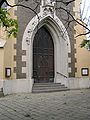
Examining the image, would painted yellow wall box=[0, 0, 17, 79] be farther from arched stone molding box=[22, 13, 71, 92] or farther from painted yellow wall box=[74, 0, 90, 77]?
painted yellow wall box=[74, 0, 90, 77]

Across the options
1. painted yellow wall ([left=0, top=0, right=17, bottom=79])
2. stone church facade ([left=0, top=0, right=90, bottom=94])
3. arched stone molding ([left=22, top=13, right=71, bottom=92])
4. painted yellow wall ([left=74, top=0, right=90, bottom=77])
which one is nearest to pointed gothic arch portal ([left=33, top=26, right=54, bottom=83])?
stone church facade ([left=0, top=0, right=90, bottom=94])

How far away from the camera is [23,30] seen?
60.5 feet

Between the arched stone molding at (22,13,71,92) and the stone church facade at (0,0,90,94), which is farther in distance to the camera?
the arched stone molding at (22,13,71,92)

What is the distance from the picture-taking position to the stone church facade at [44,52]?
17.9m

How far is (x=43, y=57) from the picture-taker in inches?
787

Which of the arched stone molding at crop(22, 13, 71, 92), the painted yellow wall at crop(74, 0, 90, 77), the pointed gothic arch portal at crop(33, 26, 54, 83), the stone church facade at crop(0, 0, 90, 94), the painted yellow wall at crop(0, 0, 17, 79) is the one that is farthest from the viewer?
the painted yellow wall at crop(74, 0, 90, 77)

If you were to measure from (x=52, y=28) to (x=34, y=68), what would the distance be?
301cm

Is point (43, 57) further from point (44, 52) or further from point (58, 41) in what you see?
point (58, 41)

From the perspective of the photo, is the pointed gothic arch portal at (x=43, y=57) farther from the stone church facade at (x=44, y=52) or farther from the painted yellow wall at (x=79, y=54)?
the painted yellow wall at (x=79, y=54)

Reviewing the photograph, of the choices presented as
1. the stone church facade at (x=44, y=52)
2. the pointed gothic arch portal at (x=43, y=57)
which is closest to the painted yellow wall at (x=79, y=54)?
the stone church facade at (x=44, y=52)

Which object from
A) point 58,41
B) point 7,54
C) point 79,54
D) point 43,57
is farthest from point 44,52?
point 7,54

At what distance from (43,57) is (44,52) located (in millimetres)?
342

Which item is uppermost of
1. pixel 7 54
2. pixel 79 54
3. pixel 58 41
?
pixel 58 41

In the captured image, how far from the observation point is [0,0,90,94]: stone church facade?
17891 mm
